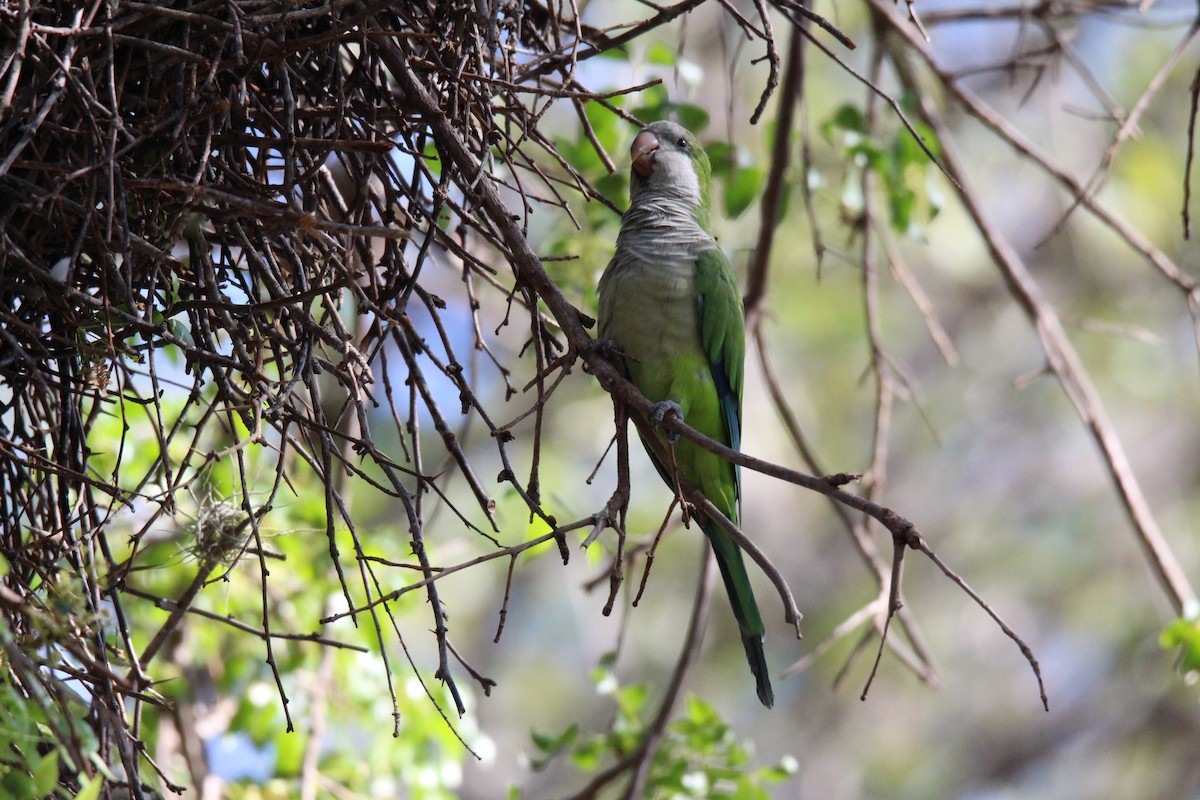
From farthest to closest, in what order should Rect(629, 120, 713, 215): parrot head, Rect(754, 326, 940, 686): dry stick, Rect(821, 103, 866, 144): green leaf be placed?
Rect(821, 103, 866, 144): green leaf, Rect(754, 326, 940, 686): dry stick, Rect(629, 120, 713, 215): parrot head

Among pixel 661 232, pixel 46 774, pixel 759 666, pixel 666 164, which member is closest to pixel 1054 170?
pixel 666 164

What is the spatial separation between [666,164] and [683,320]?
0.54 meters

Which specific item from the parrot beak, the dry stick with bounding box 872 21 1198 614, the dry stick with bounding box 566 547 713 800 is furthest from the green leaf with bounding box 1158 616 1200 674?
the parrot beak

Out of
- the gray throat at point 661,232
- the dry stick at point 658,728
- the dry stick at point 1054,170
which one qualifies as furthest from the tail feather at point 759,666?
the dry stick at point 1054,170

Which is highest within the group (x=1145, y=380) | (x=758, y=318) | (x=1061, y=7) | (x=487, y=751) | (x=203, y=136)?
(x=1145, y=380)

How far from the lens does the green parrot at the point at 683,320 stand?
287 centimetres

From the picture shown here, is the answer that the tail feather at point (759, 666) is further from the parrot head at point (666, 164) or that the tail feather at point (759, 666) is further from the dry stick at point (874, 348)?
the parrot head at point (666, 164)

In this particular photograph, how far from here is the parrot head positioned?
3.16 m

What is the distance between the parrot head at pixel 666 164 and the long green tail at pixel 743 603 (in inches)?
38.2

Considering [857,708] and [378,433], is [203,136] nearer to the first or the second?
[378,433]

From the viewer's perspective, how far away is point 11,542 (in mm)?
2107

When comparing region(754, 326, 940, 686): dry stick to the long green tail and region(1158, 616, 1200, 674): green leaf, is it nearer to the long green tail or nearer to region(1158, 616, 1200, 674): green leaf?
the long green tail

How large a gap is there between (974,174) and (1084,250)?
1717 millimetres

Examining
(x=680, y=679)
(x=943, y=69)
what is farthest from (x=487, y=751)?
(x=943, y=69)
